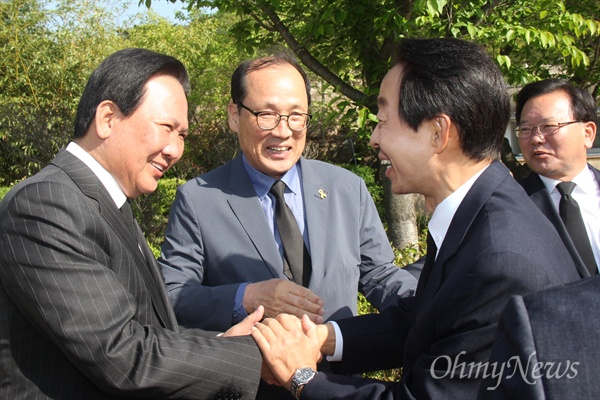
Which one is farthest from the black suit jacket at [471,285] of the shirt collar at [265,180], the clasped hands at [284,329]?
the shirt collar at [265,180]

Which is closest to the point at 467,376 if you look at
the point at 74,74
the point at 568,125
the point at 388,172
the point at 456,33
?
the point at 388,172

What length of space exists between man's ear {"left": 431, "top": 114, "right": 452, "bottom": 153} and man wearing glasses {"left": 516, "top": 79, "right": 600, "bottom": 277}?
1.75 meters

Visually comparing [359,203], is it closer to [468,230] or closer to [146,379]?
[468,230]

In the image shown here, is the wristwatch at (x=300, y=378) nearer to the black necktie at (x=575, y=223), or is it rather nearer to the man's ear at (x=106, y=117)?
the man's ear at (x=106, y=117)

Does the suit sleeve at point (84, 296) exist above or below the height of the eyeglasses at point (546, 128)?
below

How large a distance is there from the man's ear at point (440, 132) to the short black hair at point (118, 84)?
114 centimetres

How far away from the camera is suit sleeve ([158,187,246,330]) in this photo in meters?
2.83

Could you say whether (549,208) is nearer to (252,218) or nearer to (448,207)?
(448,207)

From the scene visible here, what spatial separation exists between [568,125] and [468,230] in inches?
89.1

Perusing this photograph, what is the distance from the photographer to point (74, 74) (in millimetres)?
10812

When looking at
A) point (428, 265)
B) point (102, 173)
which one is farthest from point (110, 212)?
point (428, 265)

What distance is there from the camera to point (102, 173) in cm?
230

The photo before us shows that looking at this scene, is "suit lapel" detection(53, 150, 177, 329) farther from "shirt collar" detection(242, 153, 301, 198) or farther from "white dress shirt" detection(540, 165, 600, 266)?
"white dress shirt" detection(540, 165, 600, 266)

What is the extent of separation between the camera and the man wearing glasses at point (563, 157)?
361cm
